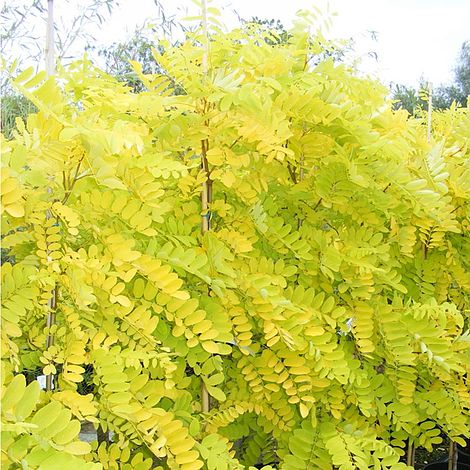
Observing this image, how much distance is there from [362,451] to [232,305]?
394mm

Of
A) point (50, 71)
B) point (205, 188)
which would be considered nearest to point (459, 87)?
point (205, 188)

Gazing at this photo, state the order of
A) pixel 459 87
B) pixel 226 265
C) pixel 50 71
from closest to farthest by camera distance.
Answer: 1. pixel 50 71
2. pixel 226 265
3. pixel 459 87

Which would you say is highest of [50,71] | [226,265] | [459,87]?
[459,87]

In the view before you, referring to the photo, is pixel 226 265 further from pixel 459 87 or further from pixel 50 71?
pixel 459 87

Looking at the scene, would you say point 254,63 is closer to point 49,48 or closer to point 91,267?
point 49,48

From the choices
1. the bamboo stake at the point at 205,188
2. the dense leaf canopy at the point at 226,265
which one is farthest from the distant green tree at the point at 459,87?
the bamboo stake at the point at 205,188

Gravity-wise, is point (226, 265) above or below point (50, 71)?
below

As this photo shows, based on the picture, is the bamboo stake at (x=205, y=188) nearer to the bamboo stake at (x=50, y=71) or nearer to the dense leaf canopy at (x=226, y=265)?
the dense leaf canopy at (x=226, y=265)

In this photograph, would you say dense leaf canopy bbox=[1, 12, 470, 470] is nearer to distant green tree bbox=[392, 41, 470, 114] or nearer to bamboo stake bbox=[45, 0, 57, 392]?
bamboo stake bbox=[45, 0, 57, 392]

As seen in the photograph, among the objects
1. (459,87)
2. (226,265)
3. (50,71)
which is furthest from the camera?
(459,87)

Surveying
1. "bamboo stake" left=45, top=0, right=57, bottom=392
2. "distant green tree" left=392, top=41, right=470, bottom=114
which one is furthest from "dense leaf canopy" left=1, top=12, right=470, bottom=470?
"distant green tree" left=392, top=41, right=470, bottom=114

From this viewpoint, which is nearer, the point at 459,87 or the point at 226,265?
the point at 226,265

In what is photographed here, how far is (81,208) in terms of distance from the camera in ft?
3.24

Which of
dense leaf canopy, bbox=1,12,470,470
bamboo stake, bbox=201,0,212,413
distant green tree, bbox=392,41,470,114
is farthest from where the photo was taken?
distant green tree, bbox=392,41,470,114
